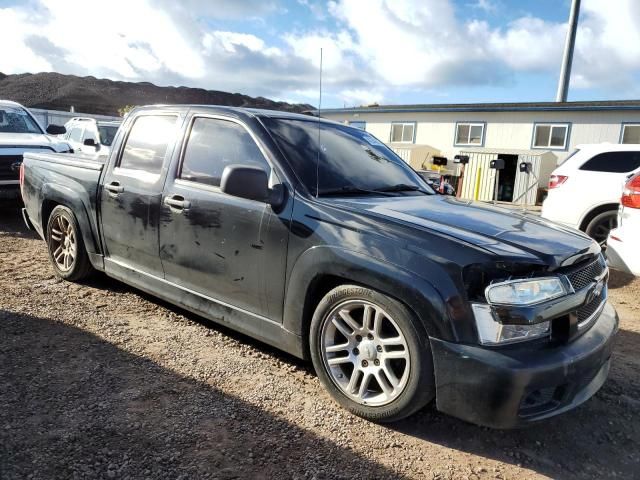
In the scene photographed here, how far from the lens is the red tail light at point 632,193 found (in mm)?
4887

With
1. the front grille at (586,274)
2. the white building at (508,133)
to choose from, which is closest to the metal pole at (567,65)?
the white building at (508,133)

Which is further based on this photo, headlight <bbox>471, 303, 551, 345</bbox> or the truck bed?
the truck bed

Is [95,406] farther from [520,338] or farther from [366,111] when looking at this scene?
[366,111]

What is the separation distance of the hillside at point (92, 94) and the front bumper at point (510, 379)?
166ft

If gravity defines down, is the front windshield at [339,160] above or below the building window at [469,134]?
below

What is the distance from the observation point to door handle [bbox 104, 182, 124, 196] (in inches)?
160

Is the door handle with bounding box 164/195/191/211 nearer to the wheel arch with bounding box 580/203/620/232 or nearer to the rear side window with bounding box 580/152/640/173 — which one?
the wheel arch with bounding box 580/203/620/232

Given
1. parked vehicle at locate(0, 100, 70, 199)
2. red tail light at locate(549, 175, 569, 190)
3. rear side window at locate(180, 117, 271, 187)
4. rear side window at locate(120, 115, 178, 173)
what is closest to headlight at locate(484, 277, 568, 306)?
rear side window at locate(180, 117, 271, 187)

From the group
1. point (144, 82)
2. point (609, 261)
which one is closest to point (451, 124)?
point (609, 261)

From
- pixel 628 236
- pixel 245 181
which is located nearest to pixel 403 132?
pixel 628 236

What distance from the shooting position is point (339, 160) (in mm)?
3531

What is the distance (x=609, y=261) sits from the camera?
504cm

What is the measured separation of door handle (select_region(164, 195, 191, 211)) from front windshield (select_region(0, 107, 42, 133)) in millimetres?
6832

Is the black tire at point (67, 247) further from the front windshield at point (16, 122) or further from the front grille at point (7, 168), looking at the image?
the front windshield at point (16, 122)
